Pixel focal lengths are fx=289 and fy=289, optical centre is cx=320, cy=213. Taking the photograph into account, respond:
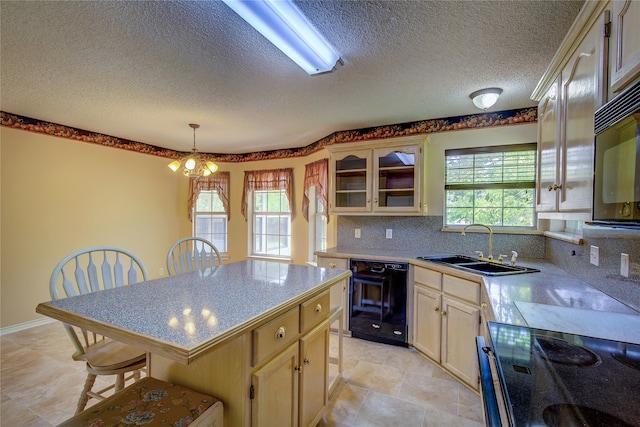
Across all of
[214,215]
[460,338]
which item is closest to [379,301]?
[460,338]

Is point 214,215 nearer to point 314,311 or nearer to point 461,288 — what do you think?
point 314,311

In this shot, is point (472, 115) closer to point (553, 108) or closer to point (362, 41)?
point (553, 108)

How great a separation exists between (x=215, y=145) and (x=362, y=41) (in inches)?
127

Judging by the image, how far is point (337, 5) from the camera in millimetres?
1427

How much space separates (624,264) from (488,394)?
114 cm

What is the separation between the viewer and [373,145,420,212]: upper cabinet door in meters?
2.94

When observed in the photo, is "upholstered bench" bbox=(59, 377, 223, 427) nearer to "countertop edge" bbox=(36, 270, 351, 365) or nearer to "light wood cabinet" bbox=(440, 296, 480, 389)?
"countertop edge" bbox=(36, 270, 351, 365)

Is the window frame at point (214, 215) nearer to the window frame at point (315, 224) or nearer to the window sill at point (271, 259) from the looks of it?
the window sill at point (271, 259)

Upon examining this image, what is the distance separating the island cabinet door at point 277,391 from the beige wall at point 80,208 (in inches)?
113

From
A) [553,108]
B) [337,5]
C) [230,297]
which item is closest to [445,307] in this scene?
[553,108]

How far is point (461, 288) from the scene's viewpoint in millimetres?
2170

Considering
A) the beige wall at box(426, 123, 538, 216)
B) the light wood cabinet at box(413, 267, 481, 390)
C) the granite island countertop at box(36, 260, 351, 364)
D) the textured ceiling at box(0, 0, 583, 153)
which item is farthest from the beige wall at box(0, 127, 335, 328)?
the granite island countertop at box(36, 260, 351, 364)

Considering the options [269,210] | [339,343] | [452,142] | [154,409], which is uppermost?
[452,142]

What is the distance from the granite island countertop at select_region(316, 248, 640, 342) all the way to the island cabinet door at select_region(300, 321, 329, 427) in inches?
34.5
